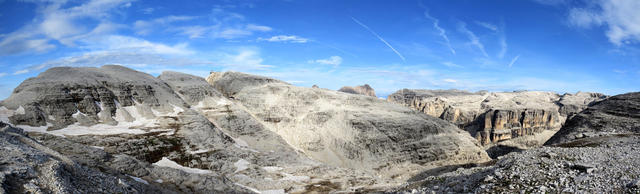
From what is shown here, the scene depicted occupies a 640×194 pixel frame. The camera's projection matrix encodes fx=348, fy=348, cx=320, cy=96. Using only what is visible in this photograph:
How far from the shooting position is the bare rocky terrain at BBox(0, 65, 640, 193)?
29.3 m

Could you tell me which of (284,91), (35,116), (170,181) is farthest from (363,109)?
(35,116)

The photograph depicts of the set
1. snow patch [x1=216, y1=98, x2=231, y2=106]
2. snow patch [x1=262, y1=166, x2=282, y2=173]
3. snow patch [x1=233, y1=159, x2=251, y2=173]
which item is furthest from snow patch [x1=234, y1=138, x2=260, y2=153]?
snow patch [x1=216, y1=98, x2=231, y2=106]

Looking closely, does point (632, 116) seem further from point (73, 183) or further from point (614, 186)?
point (73, 183)

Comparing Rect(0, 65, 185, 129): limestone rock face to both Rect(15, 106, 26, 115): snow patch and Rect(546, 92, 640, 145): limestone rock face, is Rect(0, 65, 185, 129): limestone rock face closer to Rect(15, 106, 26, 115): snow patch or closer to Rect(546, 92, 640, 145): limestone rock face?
Rect(15, 106, 26, 115): snow patch

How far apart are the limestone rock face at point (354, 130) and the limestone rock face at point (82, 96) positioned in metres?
40.0

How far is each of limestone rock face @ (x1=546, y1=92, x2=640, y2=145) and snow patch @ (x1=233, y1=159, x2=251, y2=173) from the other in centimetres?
8130

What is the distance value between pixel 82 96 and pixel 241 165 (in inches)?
2371

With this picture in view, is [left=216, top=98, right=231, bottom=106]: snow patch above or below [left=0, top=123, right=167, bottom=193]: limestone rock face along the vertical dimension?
above

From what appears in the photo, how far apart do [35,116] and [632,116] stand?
16235 cm

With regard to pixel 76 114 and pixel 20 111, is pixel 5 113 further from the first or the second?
pixel 76 114

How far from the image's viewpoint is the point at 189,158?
95.1m

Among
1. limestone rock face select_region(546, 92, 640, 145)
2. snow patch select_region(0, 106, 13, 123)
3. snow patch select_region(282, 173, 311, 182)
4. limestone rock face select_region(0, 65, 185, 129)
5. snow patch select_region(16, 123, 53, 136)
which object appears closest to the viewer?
limestone rock face select_region(546, 92, 640, 145)

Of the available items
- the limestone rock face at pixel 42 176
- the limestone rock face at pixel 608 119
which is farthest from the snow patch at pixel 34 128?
the limestone rock face at pixel 608 119

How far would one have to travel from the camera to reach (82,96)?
112750 mm
